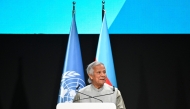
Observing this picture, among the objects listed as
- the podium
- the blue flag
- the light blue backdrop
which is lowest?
the podium

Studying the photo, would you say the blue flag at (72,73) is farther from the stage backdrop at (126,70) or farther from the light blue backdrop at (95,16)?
the stage backdrop at (126,70)

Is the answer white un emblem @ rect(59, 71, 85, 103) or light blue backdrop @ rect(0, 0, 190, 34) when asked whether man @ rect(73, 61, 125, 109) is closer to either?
white un emblem @ rect(59, 71, 85, 103)

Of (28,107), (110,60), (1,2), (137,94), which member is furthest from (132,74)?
(1,2)

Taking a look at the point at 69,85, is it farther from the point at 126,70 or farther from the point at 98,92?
the point at 98,92

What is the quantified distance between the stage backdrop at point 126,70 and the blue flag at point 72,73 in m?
0.46

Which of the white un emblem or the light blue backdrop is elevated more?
the light blue backdrop

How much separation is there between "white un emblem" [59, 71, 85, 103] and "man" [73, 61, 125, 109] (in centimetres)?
122

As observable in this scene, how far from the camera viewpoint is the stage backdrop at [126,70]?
14.5ft

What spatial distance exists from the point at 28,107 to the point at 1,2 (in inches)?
59.8

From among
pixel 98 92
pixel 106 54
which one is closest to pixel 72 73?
pixel 106 54

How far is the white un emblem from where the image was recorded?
3734 millimetres

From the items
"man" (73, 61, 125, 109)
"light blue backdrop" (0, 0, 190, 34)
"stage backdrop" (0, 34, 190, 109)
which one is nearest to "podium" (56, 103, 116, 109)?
"man" (73, 61, 125, 109)

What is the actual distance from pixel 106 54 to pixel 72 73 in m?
0.50

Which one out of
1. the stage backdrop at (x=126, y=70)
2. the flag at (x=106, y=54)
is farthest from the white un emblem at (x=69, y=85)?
the stage backdrop at (x=126, y=70)
